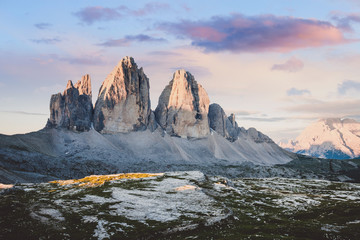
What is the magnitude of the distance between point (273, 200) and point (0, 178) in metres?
119

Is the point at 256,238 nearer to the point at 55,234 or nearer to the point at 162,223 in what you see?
the point at 162,223

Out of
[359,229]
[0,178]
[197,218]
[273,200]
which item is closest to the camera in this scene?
[359,229]

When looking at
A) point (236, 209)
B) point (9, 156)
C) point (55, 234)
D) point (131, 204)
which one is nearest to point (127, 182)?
point (131, 204)

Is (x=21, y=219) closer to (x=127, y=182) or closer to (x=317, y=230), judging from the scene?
(x=317, y=230)

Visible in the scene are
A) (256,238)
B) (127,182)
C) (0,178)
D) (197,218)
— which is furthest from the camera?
(0,178)

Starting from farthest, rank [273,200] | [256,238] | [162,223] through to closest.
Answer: [273,200] < [162,223] < [256,238]

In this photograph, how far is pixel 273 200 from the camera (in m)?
92.2

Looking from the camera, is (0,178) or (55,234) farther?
(0,178)

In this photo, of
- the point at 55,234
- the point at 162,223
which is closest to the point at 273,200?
the point at 162,223

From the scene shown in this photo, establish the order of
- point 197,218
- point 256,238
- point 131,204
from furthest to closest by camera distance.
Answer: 1. point 131,204
2. point 197,218
3. point 256,238

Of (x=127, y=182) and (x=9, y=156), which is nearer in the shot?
(x=127, y=182)

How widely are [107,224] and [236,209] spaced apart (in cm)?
3235

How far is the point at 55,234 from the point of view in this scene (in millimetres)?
45500

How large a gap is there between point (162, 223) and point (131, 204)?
55.1ft
